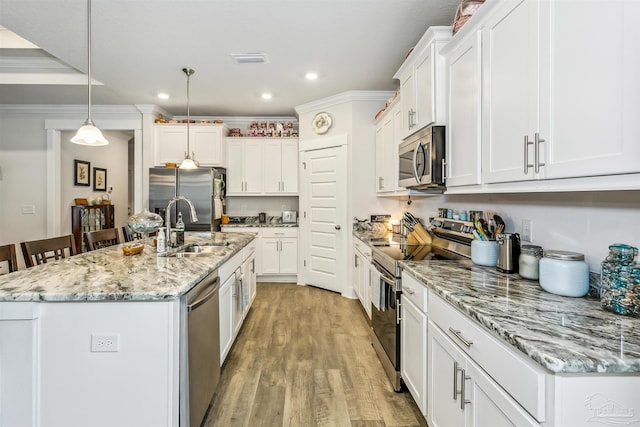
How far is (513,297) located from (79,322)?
184 cm

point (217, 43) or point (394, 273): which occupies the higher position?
point (217, 43)

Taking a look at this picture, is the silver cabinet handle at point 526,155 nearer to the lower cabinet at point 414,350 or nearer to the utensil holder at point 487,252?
the utensil holder at point 487,252

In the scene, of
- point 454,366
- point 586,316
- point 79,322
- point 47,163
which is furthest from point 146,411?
point 47,163

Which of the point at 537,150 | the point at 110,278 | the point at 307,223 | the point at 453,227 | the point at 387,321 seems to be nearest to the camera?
the point at 537,150

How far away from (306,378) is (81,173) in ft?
17.8

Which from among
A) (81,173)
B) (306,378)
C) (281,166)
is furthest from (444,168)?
(81,173)

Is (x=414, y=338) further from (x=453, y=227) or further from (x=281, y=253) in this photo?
(x=281, y=253)

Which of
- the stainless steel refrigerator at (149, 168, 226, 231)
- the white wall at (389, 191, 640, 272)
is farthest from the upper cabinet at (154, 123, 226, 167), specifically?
the white wall at (389, 191, 640, 272)

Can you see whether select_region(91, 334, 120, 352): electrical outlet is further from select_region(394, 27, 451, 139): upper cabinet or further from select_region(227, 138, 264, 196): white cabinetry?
select_region(227, 138, 264, 196): white cabinetry

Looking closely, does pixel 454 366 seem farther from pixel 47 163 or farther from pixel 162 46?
pixel 47 163

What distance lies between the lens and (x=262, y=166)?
5.35 meters

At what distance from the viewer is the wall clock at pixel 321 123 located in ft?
15.1

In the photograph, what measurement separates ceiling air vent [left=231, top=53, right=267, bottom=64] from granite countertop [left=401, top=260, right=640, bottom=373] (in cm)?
269

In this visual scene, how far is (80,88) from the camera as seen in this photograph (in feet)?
13.6
